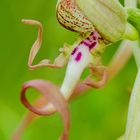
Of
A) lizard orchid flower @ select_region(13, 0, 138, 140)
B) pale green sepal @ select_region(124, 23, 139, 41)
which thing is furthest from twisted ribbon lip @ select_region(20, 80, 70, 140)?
pale green sepal @ select_region(124, 23, 139, 41)

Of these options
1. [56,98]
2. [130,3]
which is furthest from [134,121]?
[130,3]

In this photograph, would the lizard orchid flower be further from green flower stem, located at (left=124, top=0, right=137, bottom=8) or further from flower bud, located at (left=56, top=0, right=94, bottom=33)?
green flower stem, located at (left=124, top=0, right=137, bottom=8)

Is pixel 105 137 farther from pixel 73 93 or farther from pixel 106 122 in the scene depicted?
pixel 73 93

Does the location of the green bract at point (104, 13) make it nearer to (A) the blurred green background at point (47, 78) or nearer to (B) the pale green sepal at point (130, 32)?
(B) the pale green sepal at point (130, 32)

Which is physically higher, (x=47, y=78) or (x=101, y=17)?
(x=101, y=17)

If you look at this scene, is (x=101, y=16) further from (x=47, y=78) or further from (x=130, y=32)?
(x=47, y=78)
